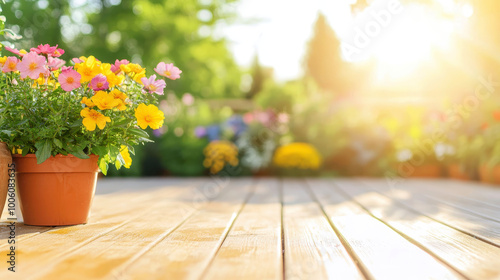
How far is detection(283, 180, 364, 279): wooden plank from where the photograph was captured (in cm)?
133

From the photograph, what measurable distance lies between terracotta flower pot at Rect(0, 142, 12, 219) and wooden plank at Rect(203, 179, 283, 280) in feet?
3.23

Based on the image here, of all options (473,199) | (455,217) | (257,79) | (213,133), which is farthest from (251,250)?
(257,79)

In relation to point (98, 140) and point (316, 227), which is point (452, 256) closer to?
point (316, 227)

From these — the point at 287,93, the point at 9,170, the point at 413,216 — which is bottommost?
the point at 413,216

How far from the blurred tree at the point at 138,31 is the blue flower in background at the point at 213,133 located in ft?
10.1

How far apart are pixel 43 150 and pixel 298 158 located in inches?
173

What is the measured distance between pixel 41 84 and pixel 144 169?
15.5ft

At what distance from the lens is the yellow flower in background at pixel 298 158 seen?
240 inches

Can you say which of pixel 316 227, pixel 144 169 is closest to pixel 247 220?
pixel 316 227

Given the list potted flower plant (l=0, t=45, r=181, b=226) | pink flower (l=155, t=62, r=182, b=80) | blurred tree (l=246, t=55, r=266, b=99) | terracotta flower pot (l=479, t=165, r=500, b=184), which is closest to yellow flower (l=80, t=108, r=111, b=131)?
potted flower plant (l=0, t=45, r=181, b=226)

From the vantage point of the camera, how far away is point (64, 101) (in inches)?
79.4

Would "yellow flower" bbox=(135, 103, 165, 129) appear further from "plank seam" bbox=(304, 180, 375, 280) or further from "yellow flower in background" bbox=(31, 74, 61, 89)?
"plank seam" bbox=(304, 180, 375, 280)

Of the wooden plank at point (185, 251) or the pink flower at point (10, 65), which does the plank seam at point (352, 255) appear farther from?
the pink flower at point (10, 65)

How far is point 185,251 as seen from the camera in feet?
5.28
